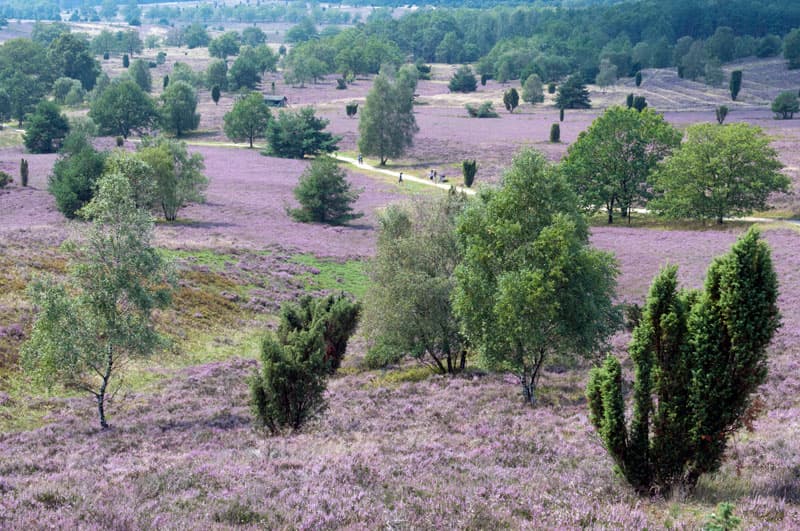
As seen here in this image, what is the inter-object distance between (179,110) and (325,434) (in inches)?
4628

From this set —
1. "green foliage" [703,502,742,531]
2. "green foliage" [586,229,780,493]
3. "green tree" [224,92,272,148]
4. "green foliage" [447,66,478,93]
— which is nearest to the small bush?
"green tree" [224,92,272,148]

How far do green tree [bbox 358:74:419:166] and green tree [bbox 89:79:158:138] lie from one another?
1749 inches

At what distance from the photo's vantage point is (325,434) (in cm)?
2050

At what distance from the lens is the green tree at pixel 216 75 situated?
17900cm

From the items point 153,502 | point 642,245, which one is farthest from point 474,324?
point 642,245

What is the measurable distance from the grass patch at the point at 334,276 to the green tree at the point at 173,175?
16332mm

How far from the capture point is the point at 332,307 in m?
33.3

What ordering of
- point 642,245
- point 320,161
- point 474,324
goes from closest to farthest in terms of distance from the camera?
1. point 474,324
2. point 642,245
3. point 320,161

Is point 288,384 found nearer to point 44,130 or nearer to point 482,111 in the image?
point 44,130

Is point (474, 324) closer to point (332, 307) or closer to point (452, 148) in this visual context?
point (332, 307)

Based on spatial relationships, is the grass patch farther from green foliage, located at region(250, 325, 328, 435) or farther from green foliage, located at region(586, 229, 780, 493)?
green foliage, located at region(586, 229, 780, 493)

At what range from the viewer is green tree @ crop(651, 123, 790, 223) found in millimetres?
59656

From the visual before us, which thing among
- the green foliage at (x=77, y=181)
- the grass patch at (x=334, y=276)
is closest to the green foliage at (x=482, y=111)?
the green foliage at (x=77, y=181)

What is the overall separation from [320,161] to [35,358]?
4616 centimetres
